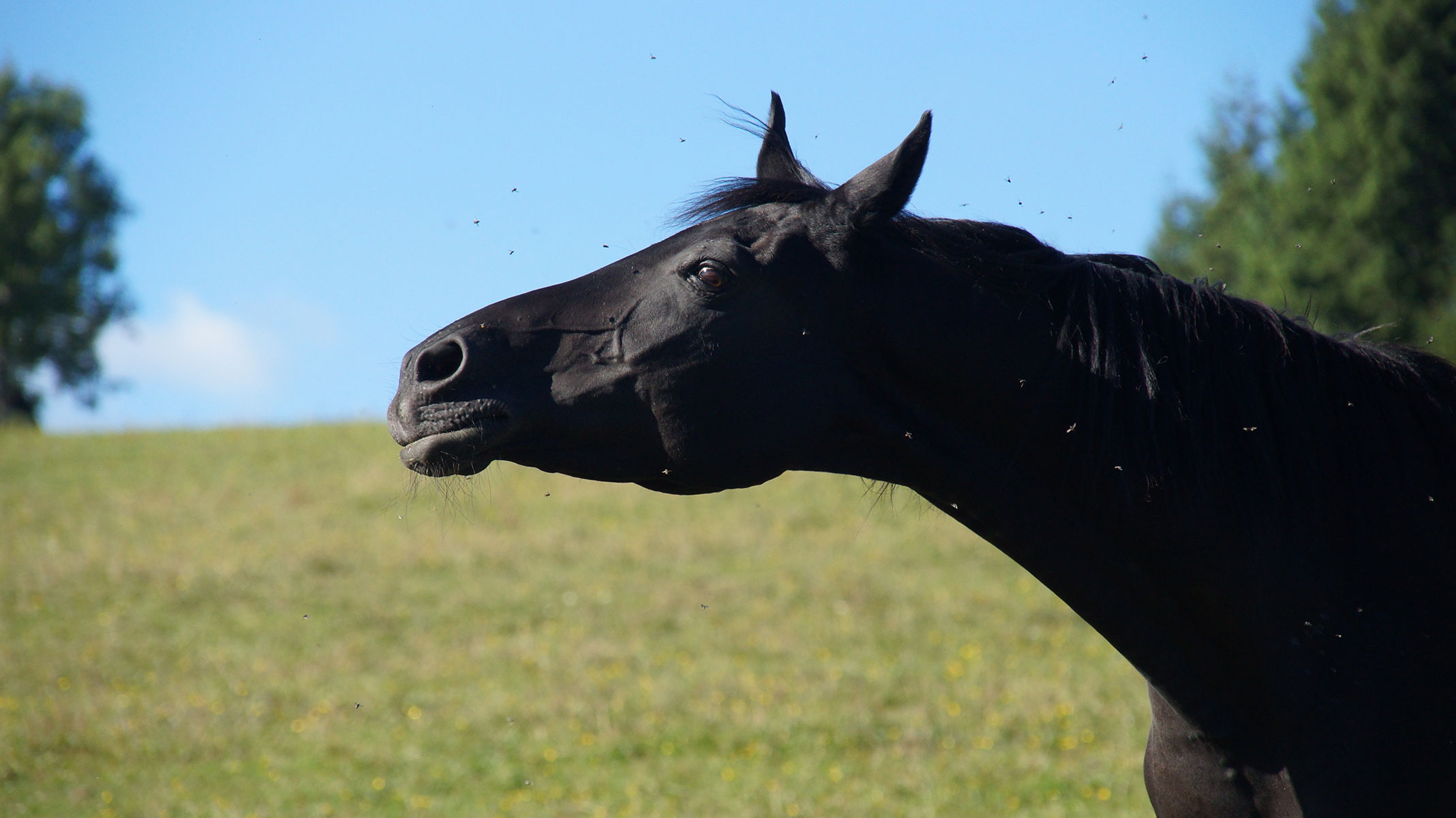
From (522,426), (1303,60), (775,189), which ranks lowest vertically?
(522,426)

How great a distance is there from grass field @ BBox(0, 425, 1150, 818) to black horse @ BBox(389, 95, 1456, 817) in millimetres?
650

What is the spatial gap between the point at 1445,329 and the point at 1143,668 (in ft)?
65.2

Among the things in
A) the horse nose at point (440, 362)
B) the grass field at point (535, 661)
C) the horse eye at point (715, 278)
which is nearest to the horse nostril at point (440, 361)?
the horse nose at point (440, 362)

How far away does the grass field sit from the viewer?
6855mm

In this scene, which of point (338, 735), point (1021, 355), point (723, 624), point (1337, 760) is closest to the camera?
point (1337, 760)

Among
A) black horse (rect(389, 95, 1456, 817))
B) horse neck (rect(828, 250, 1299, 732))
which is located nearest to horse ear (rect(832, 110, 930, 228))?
black horse (rect(389, 95, 1456, 817))

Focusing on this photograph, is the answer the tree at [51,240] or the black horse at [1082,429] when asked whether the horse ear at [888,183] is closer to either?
the black horse at [1082,429]

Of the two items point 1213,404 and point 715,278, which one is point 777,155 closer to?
point 715,278

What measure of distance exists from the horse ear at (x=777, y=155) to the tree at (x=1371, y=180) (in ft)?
61.3

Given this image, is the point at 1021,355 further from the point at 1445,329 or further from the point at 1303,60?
the point at 1303,60

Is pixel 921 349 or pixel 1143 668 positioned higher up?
pixel 921 349

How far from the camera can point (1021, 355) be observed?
94.5 inches

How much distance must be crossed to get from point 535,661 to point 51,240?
33299mm

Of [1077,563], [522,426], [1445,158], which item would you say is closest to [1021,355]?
[1077,563]
